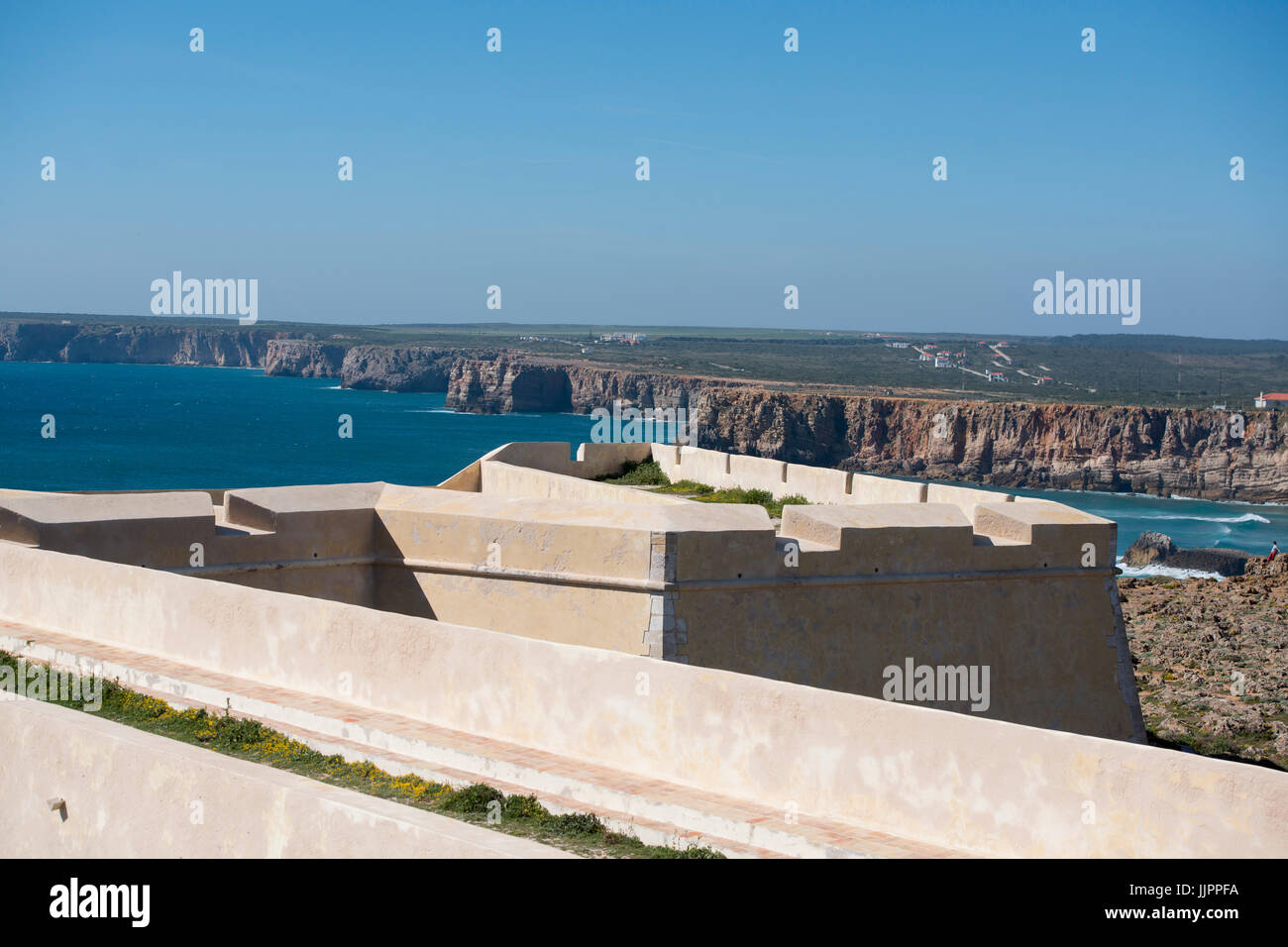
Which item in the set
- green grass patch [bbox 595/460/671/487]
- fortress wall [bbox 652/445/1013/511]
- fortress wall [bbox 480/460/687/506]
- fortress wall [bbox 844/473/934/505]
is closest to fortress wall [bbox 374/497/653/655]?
fortress wall [bbox 480/460/687/506]

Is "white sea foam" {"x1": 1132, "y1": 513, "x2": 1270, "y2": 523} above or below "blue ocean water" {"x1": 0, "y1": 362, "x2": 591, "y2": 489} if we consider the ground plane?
below

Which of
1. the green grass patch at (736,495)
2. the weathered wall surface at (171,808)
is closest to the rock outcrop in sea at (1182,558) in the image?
the green grass patch at (736,495)

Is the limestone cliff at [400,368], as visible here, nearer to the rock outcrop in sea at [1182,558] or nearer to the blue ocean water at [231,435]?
the blue ocean water at [231,435]

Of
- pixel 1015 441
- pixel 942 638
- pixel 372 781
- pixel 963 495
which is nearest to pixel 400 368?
pixel 1015 441

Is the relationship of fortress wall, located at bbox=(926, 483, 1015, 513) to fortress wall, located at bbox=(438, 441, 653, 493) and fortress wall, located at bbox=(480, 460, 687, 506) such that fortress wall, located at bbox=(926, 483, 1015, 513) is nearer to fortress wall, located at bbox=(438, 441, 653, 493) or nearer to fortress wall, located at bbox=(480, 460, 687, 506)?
fortress wall, located at bbox=(480, 460, 687, 506)
